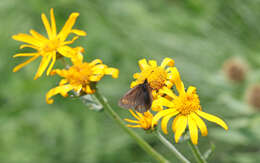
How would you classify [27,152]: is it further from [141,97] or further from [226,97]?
[141,97]

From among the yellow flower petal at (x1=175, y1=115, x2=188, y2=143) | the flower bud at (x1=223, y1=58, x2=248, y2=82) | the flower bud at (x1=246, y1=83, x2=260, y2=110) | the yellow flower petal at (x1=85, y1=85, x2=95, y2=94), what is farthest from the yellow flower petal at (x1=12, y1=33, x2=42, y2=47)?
the flower bud at (x1=223, y1=58, x2=248, y2=82)

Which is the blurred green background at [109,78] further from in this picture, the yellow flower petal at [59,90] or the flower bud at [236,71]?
the yellow flower petal at [59,90]

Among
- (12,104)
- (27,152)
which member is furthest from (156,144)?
(12,104)

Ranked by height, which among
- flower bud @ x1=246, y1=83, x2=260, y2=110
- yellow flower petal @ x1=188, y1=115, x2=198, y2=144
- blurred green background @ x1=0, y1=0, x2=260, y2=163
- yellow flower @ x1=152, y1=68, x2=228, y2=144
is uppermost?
blurred green background @ x1=0, y1=0, x2=260, y2=163

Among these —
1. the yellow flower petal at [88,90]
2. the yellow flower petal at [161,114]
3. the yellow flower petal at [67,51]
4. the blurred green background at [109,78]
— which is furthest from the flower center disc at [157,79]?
the blurred green background at [109,78]

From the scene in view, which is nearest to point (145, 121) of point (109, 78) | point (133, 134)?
point (133, 134)

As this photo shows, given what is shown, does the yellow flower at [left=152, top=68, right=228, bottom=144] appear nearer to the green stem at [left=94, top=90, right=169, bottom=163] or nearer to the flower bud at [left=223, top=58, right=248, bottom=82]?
the green stem at [left=94, top=90, right=169, bottom=163]

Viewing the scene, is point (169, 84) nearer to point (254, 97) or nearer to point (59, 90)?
point (59, 90)
